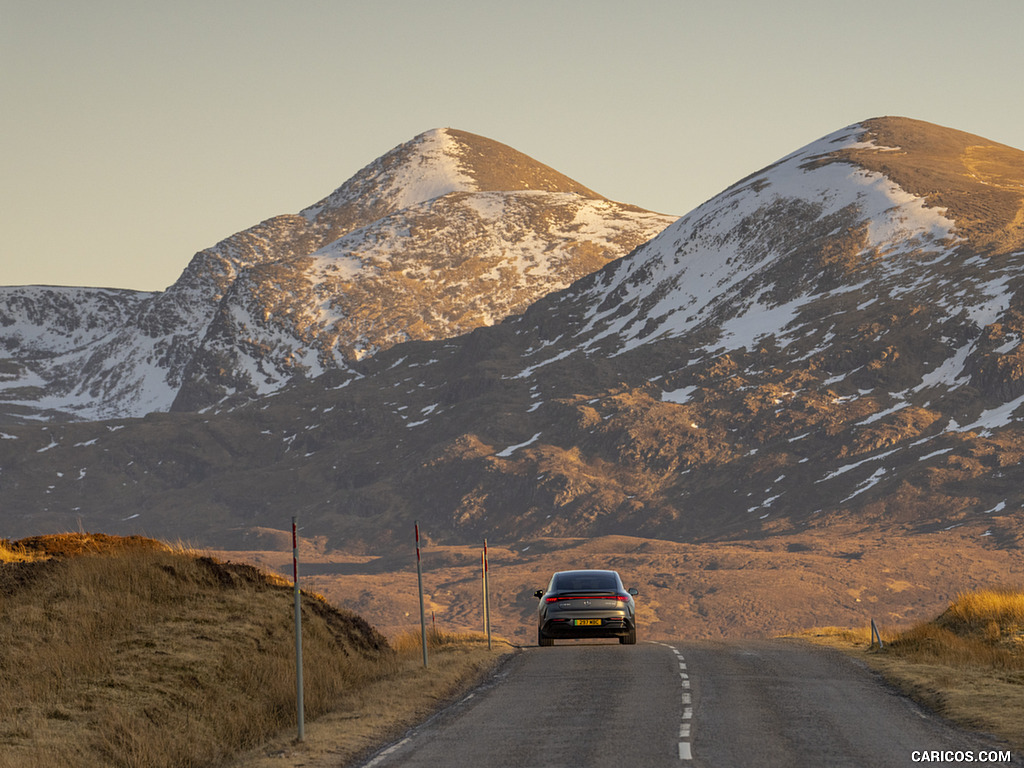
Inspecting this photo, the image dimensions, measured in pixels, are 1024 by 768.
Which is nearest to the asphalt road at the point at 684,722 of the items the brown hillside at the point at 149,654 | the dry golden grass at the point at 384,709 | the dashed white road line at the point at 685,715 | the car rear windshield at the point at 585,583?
the dashed white road line at the point at 685,715

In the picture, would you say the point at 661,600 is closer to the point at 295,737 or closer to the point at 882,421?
the point at 882,421

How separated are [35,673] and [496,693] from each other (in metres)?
7.60

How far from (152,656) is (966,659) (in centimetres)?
1599

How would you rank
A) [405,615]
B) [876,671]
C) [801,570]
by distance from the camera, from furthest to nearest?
[405,615]
[801,570]
[876,671]

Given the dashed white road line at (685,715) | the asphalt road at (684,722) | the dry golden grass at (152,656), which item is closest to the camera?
the asphalt road at (684,722)

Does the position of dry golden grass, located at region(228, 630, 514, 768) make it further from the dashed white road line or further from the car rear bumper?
the dashed white road line

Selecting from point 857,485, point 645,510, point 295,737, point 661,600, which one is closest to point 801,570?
point 661,600

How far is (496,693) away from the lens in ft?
79.0

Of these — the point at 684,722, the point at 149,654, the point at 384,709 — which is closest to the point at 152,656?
the point at 149,654

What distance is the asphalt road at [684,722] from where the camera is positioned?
1714cm

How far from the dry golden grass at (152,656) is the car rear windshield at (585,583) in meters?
4.72

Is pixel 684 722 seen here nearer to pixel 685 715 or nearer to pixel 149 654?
pixel 685 715

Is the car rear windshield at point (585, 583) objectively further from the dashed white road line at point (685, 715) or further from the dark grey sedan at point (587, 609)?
the dashed white road line at point (685, 715)

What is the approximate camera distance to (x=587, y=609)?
32.6 meters
